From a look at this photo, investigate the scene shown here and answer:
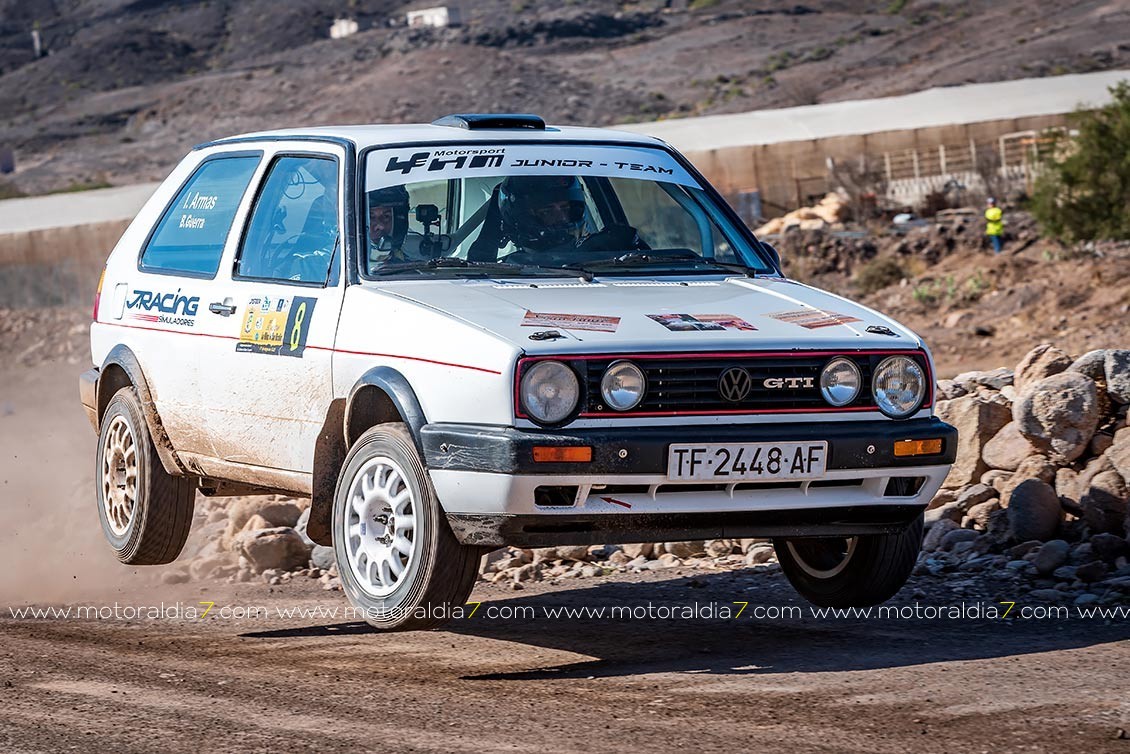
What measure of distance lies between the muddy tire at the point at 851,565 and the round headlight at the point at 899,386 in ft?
1.61

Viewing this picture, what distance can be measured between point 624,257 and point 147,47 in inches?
3326

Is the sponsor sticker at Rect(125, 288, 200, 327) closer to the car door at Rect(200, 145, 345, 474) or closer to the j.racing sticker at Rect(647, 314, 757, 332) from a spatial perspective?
the car door at Rect(200, 145, 345, 474)

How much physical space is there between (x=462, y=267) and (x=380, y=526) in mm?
1028

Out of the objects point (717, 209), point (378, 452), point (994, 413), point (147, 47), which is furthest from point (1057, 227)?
point (147, 47)

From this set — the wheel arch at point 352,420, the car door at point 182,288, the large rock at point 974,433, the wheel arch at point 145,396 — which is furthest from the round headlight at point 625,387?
the large rock at point 974,433

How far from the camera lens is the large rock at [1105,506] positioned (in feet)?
24.2

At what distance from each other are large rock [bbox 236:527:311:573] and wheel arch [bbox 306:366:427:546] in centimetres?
251

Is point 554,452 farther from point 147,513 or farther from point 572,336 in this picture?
point 147,513

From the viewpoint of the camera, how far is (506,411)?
5.14 meters

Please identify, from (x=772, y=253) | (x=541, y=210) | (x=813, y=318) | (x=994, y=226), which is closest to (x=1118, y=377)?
(x=772, y=253)

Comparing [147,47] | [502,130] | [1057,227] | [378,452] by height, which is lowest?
[1057,227]

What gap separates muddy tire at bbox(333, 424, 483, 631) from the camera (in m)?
5.36

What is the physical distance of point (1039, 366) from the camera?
875 cm

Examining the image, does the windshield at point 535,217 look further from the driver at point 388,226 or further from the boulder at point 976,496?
the boulder at point 976,496
